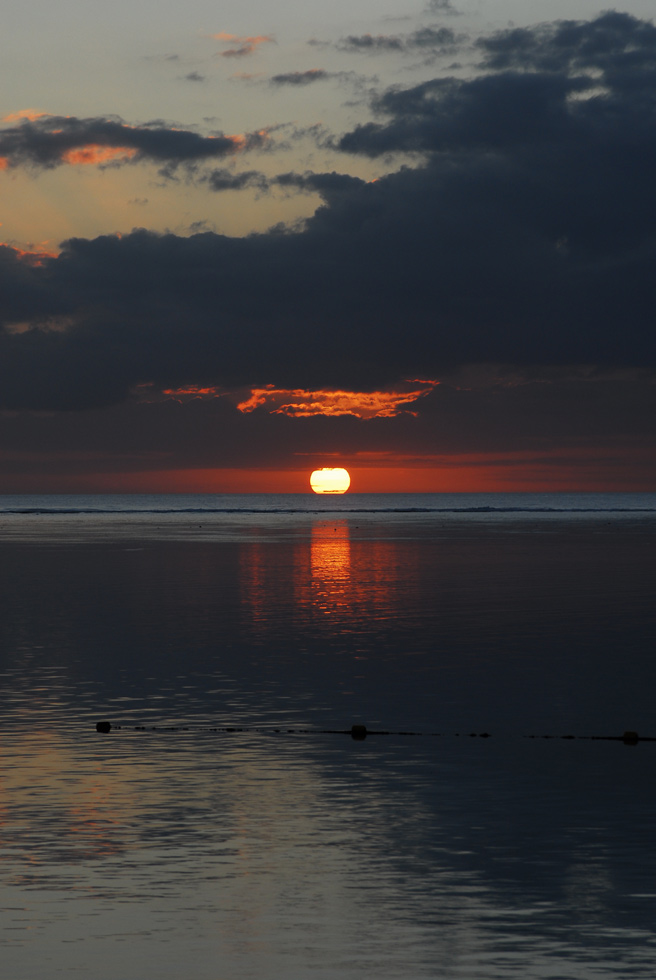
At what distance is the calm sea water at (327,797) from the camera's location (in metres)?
12.7

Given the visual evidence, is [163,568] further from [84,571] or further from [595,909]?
A: [595,909]

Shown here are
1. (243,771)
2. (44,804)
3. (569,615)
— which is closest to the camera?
(44,804)

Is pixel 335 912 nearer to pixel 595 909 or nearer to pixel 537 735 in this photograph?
pixel 595 909

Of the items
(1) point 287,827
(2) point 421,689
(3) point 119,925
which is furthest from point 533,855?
(2) point 421,689

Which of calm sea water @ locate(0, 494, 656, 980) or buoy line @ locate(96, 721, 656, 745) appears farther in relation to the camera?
buoy line @ locate(96, 721, 656, 745)

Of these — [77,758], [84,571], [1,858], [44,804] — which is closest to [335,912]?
[1,858]

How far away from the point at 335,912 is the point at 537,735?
11547 millimetres

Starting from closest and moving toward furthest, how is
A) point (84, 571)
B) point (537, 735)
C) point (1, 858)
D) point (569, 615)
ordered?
point (1, 858) < point (537, 735) < point (569, 615) < point (84, 571)

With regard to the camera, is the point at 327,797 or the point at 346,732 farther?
the point at 346,732

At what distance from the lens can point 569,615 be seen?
4588 centimetres

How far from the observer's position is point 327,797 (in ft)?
62.3

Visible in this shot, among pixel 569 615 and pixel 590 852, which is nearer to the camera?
pixel 590 852

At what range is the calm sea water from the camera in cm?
1270

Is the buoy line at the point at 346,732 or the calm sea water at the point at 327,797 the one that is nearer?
the calm sea water at the point at 327,797
